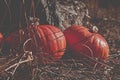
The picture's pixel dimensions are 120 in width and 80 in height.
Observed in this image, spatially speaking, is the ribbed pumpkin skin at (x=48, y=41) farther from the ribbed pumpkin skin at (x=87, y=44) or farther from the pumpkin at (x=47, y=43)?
the ribbed pumpkin skin at (x=87, y=44)

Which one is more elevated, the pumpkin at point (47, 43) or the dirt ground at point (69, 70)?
the pumpkin at point (47, 43)

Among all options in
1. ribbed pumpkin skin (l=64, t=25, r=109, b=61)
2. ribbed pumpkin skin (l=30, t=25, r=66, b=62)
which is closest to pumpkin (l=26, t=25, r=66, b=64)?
ribbed pumpkin skin (l=30, t=25, r=66, b=62)

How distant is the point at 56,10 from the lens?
4.61 m

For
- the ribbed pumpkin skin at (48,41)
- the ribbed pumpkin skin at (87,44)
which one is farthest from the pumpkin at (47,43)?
the ribbed pumpkin skin at (87,44)

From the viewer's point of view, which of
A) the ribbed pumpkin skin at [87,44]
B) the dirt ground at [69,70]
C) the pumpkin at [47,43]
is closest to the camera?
the dirt ground at [69,70]

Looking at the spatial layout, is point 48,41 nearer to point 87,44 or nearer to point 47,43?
point 47,43

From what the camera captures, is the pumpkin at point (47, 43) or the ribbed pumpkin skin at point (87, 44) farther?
the ribbed pumpkin skin at point (87, 44)

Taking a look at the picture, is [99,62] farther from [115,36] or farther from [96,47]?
[115,36]

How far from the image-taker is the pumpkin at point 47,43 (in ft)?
12.8

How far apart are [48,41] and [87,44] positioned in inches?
14.3

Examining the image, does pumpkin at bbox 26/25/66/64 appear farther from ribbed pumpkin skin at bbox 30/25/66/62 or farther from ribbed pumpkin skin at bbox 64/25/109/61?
ribbed pumpkin skin at bbox 64/25/109/61

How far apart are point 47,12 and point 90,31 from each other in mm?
511

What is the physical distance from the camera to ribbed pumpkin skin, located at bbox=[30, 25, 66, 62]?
393 cm

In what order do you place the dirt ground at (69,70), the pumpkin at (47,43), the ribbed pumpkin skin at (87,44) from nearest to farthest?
1. the dirt ground at (69,70)
2. the pumpkin at (47,43)
3. the ribbed pumpkin skin at (87,44)
